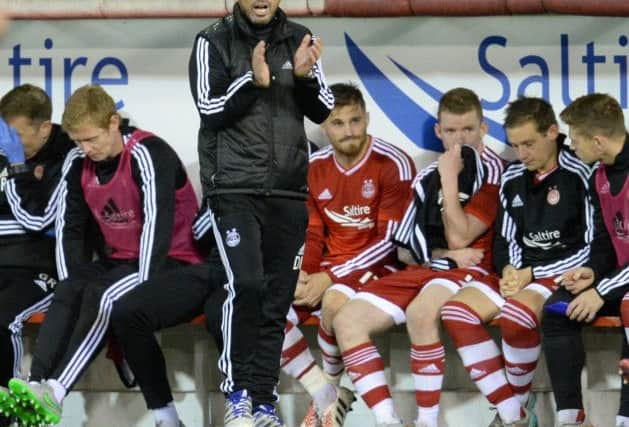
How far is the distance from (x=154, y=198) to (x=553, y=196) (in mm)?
1700

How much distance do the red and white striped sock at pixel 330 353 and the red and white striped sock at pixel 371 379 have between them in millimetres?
230

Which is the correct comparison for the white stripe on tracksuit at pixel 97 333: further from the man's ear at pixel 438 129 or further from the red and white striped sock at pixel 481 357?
the man's ear at pixel 438 129

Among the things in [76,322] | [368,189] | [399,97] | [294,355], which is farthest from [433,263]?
[76,322]

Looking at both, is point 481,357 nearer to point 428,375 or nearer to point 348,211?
point 428,375

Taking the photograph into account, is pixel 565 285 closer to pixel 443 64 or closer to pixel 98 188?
pixel 443 64

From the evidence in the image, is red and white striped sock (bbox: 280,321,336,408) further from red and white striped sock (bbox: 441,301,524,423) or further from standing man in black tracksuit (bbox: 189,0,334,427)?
standing man in black tracksuit (bbox: 189,0,334,427)

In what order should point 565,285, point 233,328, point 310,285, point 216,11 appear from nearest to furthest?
point 233,328 < point 565,285 < point 310,285 < point 216,11

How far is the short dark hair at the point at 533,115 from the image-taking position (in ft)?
22.8

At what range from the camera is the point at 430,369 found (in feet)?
22.2

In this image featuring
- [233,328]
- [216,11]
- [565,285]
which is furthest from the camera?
[216,11]

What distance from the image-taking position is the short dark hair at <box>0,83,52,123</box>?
7.47m

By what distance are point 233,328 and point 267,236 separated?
1.25 feet

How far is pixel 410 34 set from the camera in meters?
7.68

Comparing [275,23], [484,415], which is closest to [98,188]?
[275,23]
